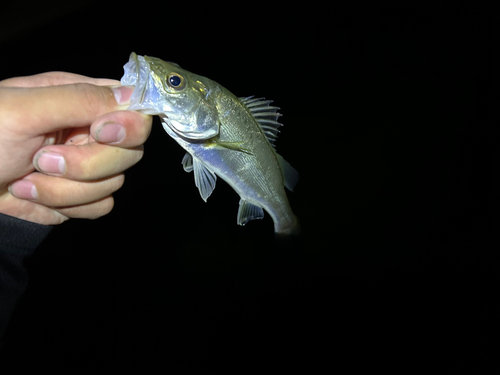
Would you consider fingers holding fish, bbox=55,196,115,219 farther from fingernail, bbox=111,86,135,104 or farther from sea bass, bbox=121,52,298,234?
fingernail, bbox=111,86,135,104

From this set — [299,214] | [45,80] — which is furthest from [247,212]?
[299,214]

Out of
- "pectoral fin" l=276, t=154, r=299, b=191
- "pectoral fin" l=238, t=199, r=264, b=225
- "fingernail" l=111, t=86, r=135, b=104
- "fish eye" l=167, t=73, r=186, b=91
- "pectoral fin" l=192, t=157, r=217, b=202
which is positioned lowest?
"pectoral fin" l=238, t=199, r=264, b=225

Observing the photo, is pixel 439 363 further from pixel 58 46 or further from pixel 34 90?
pixel 58 46

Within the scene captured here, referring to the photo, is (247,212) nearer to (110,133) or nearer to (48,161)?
(110,133)

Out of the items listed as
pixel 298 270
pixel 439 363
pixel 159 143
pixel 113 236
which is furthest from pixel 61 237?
pixel 439 363

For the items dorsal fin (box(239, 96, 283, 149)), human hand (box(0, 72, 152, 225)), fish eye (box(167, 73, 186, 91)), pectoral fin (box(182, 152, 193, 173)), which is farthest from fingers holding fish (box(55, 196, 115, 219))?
dorsal fin (box(239, 96, 283, 149))

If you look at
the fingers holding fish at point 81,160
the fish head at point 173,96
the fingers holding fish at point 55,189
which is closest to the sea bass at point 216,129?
the fish head at point 173,96

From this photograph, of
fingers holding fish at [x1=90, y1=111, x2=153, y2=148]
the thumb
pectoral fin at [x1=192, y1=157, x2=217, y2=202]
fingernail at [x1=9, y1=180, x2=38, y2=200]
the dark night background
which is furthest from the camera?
the dark night background
